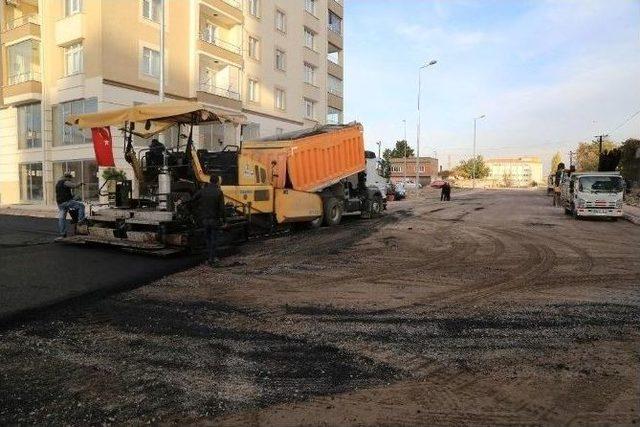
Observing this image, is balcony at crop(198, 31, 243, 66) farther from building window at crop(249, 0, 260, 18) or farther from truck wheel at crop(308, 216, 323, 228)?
truck wheel at crop(308, 216, 323, 228)

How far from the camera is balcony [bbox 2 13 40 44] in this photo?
87.0ft

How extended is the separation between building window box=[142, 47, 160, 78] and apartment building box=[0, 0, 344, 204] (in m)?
0.05

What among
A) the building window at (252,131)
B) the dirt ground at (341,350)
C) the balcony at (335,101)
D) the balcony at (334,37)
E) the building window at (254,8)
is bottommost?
the dirt ground at (341,350)

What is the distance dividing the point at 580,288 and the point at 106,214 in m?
9.43

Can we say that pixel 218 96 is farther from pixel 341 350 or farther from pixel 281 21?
pixel 341 350

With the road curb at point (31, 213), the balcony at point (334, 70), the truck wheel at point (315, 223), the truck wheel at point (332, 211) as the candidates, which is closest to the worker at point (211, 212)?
the truck wheel at point (315, 223)

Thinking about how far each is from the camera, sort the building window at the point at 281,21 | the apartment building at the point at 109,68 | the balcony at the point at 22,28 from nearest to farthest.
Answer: the apartment building at the point at 109,68, the balcony at the point at 22,28, the building window at the point at 281,21

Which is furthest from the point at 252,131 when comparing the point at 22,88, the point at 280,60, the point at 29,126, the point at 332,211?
the point at 332,211

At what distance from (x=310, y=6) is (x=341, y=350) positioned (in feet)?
127

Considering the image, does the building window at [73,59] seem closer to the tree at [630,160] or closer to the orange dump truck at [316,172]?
the orange dump truck at [316,172]

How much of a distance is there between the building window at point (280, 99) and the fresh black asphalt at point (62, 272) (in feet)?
81.1

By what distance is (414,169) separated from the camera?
310 feet

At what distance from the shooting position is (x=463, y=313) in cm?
613

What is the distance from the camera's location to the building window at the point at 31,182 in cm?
2777
